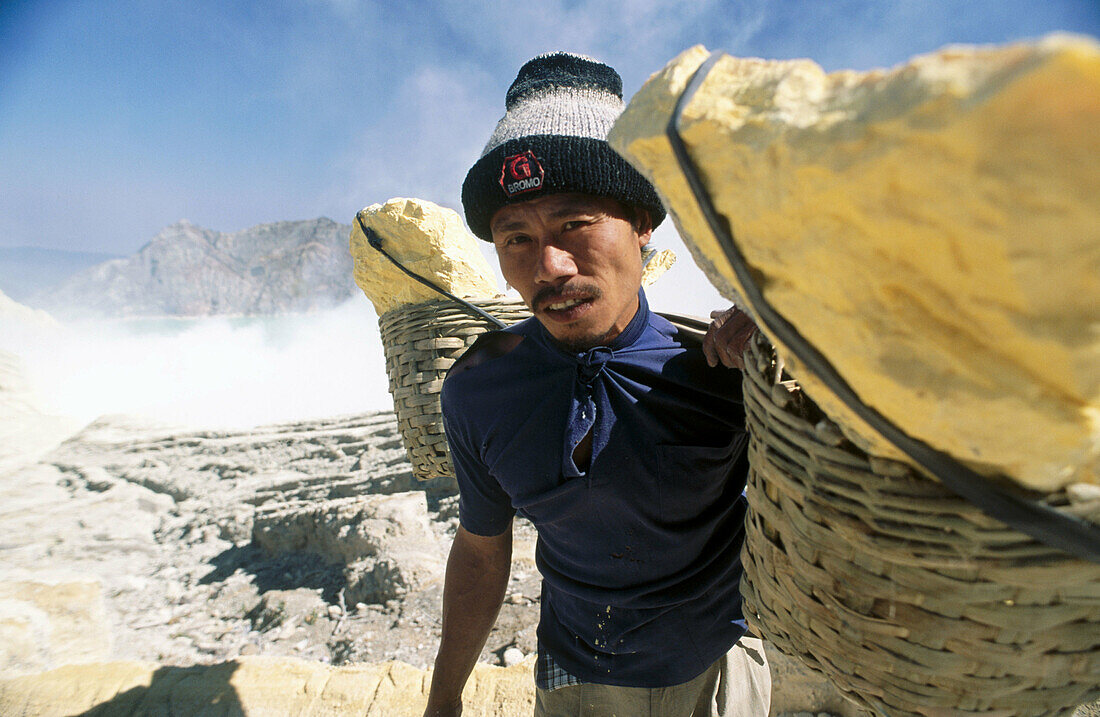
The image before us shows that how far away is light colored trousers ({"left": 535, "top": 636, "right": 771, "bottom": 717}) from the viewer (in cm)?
144

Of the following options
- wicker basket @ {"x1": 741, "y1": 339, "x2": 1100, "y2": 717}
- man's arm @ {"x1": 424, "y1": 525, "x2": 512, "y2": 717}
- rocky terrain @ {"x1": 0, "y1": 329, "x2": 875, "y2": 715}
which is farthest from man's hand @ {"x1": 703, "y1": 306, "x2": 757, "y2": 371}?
rocky terrain @ {"x1": 0, "y1": 329, "x2": 875, "y2": 715}

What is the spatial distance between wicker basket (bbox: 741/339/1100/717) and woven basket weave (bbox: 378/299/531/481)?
114 centimetres

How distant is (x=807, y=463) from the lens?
590 mm

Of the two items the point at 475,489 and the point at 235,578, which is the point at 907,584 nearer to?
the point at 475,489

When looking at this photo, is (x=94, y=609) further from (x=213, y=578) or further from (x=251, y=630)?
(x=251, y=630)

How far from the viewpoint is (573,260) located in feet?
3.79

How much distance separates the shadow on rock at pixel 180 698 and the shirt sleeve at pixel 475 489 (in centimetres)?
155

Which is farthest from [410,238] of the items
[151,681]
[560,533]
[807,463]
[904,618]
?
[151,681]

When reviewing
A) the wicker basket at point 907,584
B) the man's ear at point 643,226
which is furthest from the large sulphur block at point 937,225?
the man's ear at point 643,226

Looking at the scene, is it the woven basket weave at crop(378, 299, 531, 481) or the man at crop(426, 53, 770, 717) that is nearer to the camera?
the man at crop(426, 53, 770, 717)

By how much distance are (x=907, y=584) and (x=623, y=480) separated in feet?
2.22

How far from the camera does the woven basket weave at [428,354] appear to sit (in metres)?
1.70

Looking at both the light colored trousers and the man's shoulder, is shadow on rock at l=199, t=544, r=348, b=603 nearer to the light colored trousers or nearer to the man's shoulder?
the light colored trousers

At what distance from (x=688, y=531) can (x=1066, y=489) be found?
879mm
